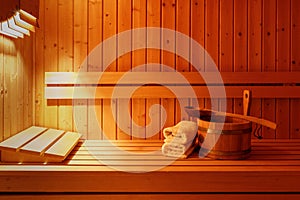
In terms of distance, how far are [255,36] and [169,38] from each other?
A: 0.72 meters

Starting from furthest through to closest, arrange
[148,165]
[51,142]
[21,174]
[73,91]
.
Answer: [73,91] → [51,142] → [148,165] → [21,174]

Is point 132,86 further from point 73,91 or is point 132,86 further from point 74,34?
point 74,34

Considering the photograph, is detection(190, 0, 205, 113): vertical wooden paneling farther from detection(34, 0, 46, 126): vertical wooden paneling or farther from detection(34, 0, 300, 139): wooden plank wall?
detection(34, 0, 46, 126): vertical wooden paneling

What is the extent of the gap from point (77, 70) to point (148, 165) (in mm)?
1129

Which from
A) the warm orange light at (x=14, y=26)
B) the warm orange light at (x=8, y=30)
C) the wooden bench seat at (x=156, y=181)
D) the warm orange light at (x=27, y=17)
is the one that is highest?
the warm orange light at (x=27, y=17)

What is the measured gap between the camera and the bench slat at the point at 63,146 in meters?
1.93

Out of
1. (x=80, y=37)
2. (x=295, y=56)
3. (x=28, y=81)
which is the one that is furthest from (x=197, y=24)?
(x=28, y=81)

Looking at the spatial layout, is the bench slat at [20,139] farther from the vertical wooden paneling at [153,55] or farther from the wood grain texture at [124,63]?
the vertical wooden paneling at [153,55]

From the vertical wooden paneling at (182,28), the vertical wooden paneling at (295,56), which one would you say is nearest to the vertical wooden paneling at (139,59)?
the vertical wooden paneling at (182,28)

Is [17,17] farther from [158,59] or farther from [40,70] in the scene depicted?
[158,59]

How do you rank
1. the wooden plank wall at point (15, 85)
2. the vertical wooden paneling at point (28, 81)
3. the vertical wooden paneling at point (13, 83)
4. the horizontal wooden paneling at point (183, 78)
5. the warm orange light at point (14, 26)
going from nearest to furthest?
the warm orange light at point (14, 26) < the wooden plank wall at point (15, 85) < the vertical wooden paneling at point (13, 83) < the vertical wooden paneling at point (28, 81) < the horizontal wooden paneling at point (183, 78)

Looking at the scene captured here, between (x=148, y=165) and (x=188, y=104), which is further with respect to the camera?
(x=188, y=104)

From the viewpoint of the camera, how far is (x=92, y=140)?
2662mm

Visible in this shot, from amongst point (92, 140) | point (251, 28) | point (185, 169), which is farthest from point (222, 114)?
point (92, 140)
